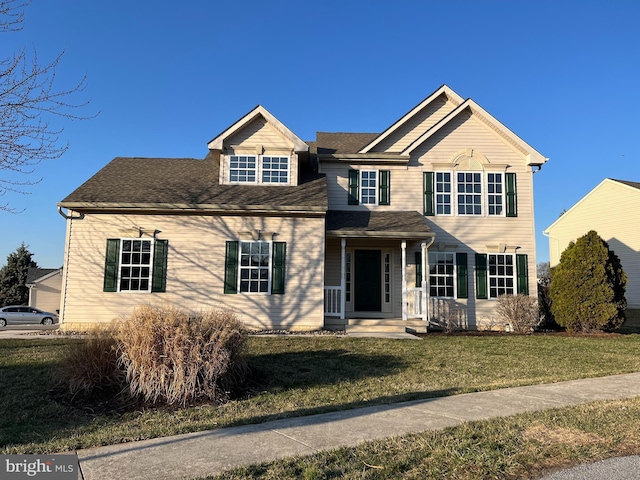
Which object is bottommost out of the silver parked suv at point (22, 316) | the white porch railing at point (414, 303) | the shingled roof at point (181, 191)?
the silver parked suv at point (22, 316)

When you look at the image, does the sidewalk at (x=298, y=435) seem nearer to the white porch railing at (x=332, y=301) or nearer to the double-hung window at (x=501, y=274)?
the white porch railing at (x=332, y=301)

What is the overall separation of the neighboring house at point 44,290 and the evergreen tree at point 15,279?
12.5ft

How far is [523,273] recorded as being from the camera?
49.3 ft

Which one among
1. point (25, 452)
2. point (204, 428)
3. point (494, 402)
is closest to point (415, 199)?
point (494, 402)

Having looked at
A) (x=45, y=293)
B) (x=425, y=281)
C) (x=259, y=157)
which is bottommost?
(x=45, y=293)

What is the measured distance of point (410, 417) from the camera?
502cm

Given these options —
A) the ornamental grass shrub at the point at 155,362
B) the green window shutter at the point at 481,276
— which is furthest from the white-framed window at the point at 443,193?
the ornamental grass shrub at the point at 155,362

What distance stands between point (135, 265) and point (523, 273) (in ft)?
39.9

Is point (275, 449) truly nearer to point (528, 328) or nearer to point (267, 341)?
point (267, 341)

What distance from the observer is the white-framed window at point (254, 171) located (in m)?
14.7

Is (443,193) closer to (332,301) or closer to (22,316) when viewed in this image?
(332,301)

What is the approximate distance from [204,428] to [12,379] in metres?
4.03

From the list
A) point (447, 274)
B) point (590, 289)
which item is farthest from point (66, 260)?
point (590, 289)

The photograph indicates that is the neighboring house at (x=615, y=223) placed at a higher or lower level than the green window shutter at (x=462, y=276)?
higher
